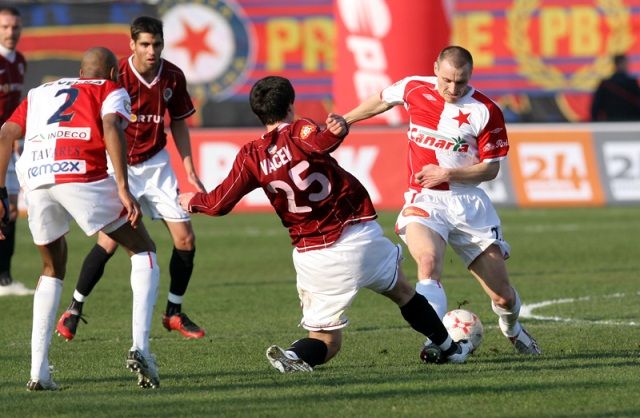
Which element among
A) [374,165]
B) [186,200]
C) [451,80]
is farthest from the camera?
[374,165]

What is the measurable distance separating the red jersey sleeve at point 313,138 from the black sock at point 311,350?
3.93 feet

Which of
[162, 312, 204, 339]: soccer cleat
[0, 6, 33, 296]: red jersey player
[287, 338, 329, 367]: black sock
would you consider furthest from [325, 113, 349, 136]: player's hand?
[0, 6, 33, 296]: red jersey player

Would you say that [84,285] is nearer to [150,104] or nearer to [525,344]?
[150,104]

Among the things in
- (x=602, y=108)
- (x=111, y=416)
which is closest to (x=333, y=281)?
(x=111, y=416)

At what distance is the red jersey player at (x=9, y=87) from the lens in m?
13.1

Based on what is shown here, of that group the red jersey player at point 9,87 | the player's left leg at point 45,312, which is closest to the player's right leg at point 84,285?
the player's left leg at point 45,312

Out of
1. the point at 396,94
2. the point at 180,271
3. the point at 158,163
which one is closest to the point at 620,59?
the point at 158,163

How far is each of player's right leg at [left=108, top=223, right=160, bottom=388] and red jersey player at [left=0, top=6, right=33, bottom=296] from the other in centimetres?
554

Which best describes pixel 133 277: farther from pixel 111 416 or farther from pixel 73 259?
pixel 73 259

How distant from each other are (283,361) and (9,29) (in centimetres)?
635

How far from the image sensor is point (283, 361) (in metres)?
7.98

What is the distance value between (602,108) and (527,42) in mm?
3732

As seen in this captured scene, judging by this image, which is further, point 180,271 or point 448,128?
point 180,271

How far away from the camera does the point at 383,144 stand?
20172mm
